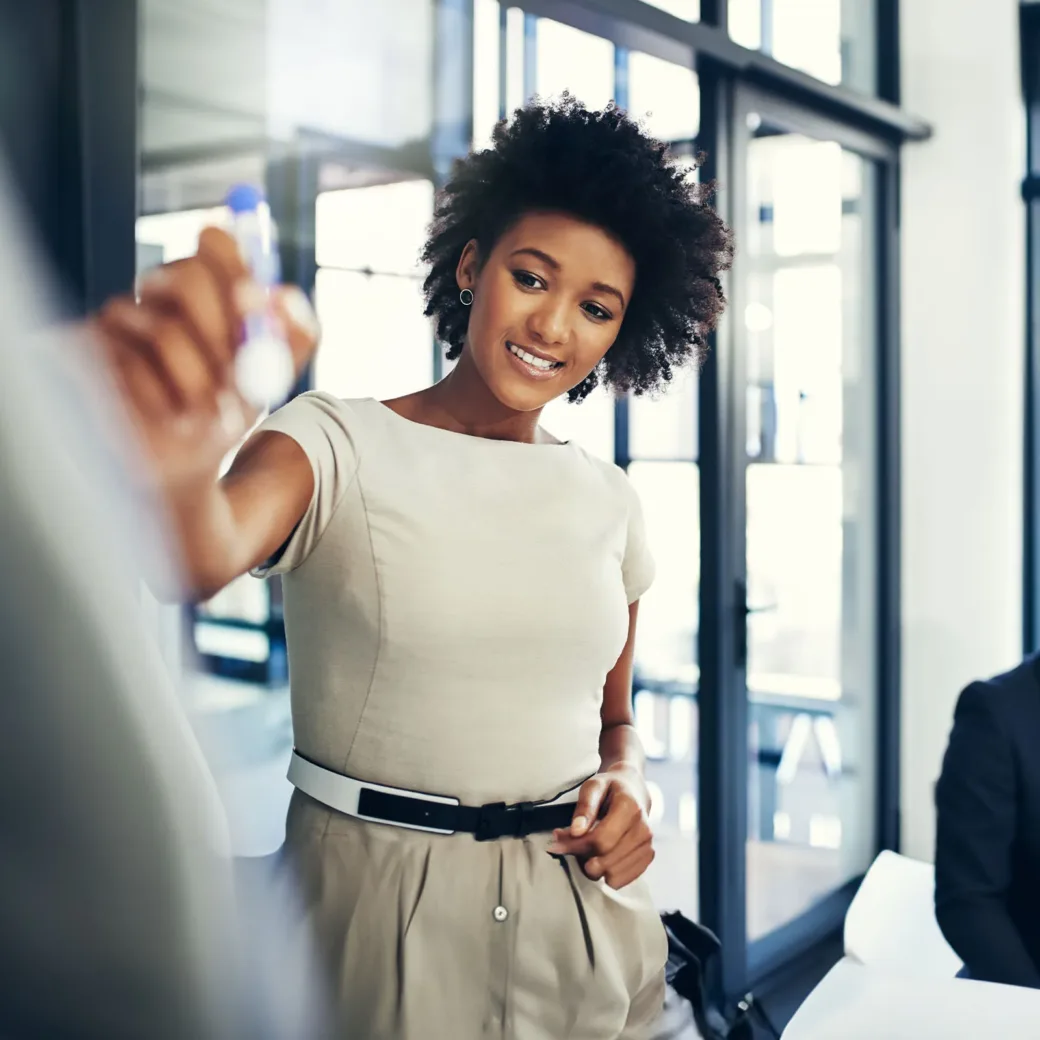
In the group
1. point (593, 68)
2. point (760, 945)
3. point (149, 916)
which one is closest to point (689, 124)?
point (593, 68)

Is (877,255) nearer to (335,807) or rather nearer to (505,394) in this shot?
(505,394)

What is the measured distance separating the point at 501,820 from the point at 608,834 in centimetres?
9

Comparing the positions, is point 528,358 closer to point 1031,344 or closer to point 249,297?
point 249,297

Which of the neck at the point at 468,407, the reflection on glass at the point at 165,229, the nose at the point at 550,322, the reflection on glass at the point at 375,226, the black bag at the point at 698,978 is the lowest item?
the black bag at the point at 698,978

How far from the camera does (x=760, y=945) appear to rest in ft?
9.34

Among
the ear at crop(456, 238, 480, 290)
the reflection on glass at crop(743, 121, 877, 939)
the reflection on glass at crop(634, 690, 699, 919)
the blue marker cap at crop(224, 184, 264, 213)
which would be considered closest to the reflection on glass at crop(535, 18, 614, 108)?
the reflection on glass at crop(743, 121, 877, 939)

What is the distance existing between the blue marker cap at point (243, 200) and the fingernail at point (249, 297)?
1.7 inches

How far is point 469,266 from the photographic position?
1087mm

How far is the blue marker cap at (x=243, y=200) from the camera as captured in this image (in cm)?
28

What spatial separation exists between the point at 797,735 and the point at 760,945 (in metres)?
0.59

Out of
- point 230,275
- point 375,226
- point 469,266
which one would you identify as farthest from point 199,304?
point 375,226

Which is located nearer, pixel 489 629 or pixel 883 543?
pixel 489 629

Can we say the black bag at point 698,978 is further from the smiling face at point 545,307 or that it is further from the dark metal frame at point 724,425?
the dark metal frame at point 724,425

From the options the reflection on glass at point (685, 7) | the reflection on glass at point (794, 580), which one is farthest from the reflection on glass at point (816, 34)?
the reflection on glass at point (794, 580)
